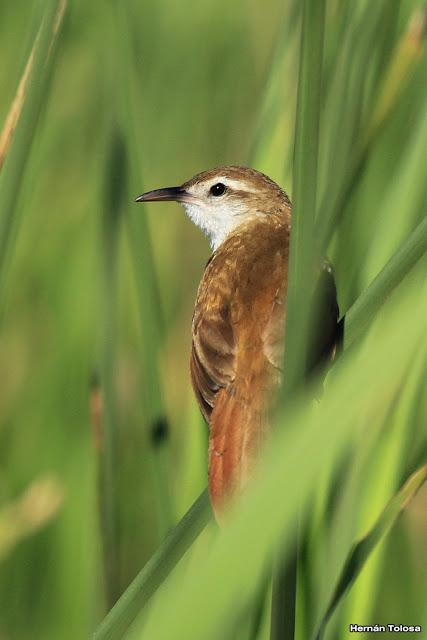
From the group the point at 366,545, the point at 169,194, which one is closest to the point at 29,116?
the point at 366,545

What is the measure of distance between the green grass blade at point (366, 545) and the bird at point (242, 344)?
243mm

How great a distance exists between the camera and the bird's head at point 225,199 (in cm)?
296

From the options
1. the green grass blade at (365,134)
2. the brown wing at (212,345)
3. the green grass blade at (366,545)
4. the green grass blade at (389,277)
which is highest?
the green grass blade at (365,134)

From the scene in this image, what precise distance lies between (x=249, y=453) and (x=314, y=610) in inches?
13.9

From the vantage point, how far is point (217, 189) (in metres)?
→ 3.05

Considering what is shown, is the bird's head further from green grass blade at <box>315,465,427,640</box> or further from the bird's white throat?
green grass blade at <box>315,465,427,640</box>

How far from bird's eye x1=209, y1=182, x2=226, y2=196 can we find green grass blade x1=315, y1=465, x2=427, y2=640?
155cm

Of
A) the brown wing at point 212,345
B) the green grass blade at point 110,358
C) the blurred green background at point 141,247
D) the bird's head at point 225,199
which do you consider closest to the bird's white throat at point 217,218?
the bird's head at point 225,199

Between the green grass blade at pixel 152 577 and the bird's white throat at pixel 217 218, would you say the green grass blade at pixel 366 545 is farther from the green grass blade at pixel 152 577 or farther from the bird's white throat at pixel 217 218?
the bird's white throat at pixel 217 218

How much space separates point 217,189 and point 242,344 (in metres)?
1.08

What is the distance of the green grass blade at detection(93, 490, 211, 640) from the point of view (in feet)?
4.79

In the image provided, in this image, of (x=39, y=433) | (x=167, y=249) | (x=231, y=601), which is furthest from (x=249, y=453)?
(x=167, y=249)

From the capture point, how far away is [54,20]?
1.57m

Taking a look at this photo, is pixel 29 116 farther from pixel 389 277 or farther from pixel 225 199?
pixel 225 199
